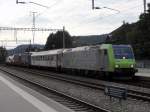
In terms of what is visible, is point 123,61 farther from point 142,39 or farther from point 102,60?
point 142,39

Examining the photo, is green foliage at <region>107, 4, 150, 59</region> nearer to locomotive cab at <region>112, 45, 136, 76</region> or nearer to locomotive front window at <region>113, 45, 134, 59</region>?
locomotive front window at <region>113, 45, 134, 59</region>

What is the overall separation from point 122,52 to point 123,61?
3.19 ft

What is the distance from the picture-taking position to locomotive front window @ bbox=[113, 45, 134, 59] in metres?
32.8

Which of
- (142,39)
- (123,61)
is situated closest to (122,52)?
(123,61)

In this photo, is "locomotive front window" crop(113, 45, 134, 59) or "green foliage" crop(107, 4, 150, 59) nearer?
"locomotive front window" crop(113, 45, 134, 59)

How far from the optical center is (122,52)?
3312 cm

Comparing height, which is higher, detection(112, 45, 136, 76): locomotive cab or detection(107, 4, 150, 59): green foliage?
detection(107, 4, 150, 59): green foliage

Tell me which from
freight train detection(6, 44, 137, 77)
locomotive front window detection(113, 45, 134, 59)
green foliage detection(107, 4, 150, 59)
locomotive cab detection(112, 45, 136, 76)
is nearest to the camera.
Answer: locomotive cab detection(112, 45, 136, 76)

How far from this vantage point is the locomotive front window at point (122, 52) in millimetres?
32781

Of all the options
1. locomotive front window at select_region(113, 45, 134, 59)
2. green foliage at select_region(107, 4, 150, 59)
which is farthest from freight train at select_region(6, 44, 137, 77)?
green foliage at select_region(107, 4, 150, 59)

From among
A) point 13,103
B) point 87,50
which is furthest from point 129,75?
point 13,103

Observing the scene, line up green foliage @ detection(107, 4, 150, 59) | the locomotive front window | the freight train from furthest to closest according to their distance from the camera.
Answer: green foliage @ detection(107, 4, 150, 59) < the locomotive front window < the freight train

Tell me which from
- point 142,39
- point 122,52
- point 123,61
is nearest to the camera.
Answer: point 123,61

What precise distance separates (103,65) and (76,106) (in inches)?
661
